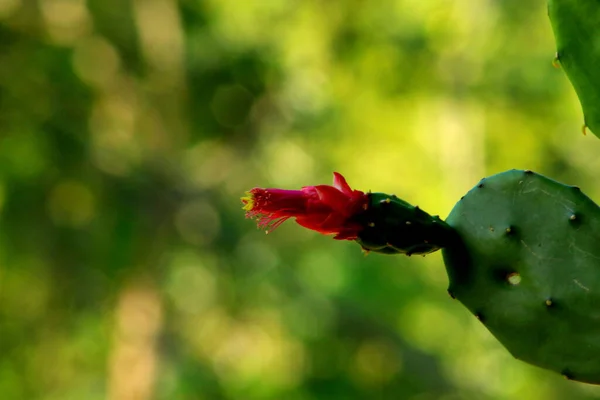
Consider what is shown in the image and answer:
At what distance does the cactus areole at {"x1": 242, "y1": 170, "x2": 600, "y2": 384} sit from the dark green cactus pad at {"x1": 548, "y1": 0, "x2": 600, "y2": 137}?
5.6 inches

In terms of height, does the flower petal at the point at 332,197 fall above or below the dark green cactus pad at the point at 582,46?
below

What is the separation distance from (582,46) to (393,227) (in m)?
0.38

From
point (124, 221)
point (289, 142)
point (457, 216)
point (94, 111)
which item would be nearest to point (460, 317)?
point (289, 142)

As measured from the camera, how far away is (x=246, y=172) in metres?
8.81

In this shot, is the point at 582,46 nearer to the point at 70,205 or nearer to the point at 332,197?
the point at 332,197

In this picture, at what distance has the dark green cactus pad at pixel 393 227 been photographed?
134 centimetres

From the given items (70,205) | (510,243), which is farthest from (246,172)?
(510,243)

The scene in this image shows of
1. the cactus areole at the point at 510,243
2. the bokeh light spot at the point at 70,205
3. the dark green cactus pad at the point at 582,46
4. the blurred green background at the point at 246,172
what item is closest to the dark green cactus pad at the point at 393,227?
the cactus areole at the point at 510,243

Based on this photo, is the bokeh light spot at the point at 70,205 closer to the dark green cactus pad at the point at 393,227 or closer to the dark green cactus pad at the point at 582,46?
the dark green cactus pad at the point at 393,227

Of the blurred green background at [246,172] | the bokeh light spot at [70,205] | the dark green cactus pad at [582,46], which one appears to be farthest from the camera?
the bokeh light spot at [70,205]

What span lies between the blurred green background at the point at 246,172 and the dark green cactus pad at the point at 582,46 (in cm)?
541

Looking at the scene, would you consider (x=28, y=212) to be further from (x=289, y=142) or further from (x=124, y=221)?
(x=289, y=142)

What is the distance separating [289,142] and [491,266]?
8176 millimetres

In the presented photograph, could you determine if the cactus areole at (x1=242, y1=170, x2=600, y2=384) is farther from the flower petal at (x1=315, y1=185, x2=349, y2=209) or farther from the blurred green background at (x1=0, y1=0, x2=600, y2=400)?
the blurred green background at (x1=0, y1=0, x2=600, y2=400)
